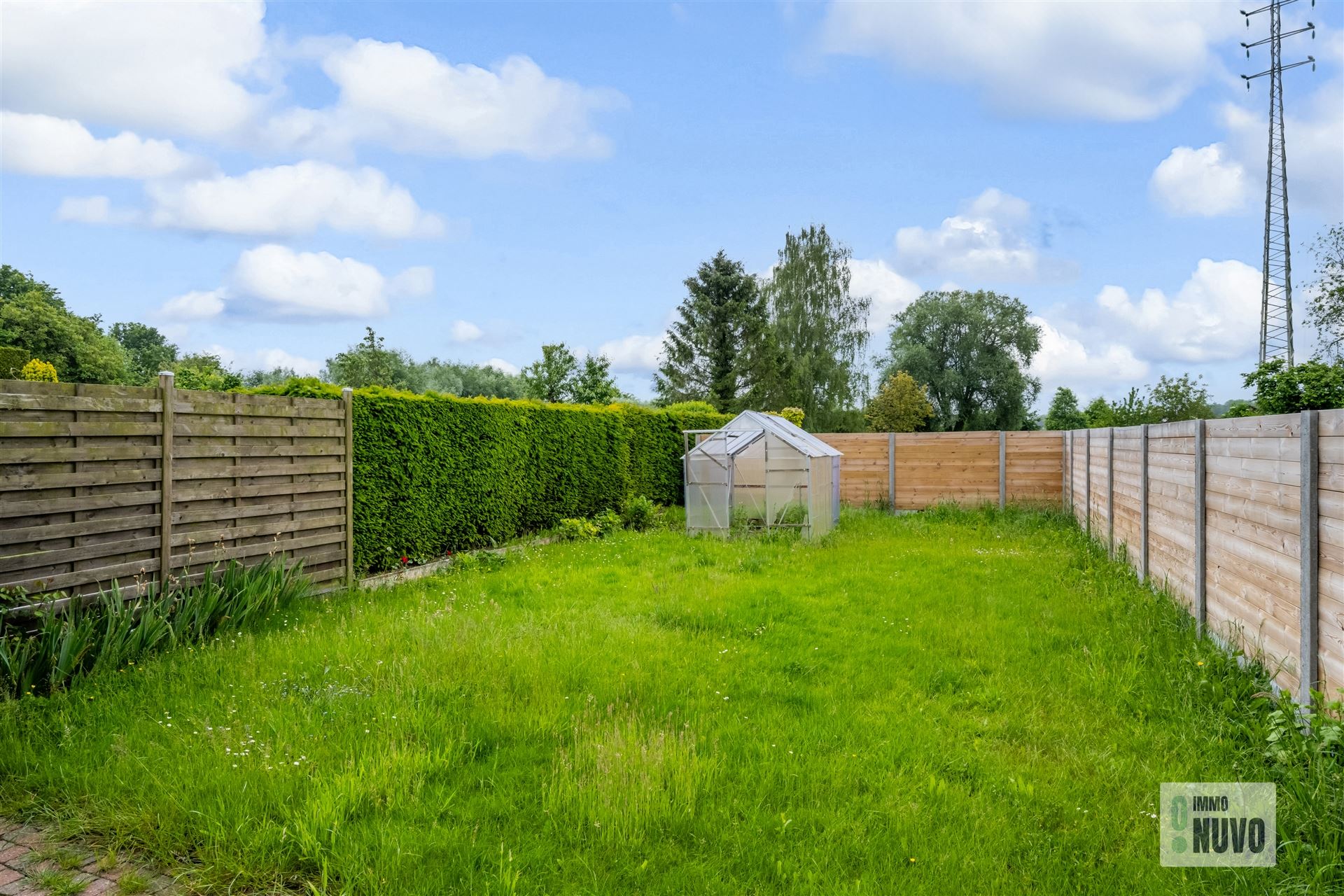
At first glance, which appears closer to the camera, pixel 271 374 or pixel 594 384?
pixel 594 384

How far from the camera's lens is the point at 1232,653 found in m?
4.66

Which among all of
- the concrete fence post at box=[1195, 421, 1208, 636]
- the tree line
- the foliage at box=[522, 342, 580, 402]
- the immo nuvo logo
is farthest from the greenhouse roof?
the foliage at box=[522, 342, 580, 402]

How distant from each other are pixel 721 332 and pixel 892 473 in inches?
798

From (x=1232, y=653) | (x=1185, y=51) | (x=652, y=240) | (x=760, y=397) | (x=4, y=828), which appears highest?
(x=1185, y=51)

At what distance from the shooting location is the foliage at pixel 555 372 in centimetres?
3350

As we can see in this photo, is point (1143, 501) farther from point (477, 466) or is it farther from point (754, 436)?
point (477, 466)

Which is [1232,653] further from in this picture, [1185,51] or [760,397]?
[760,397]

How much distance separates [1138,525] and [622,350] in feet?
111

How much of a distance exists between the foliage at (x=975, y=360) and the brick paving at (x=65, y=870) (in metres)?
42.6

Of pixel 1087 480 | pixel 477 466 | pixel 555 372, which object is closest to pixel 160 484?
pixel 477 466

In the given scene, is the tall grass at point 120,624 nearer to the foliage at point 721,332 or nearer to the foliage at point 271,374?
the foliage at point 721,332

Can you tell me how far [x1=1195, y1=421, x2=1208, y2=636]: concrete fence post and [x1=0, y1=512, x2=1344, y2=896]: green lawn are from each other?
226mm

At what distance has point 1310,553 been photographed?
3.55m

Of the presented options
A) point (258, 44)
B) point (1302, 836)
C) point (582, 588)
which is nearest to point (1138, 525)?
point (1302, 836)
